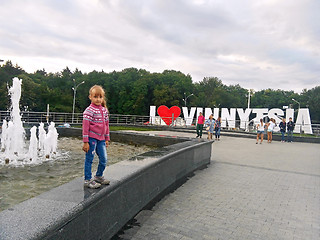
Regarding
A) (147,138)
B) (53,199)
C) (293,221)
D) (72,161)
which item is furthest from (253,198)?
(147,138)

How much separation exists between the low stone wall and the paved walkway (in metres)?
0.30

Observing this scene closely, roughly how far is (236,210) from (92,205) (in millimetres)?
2765

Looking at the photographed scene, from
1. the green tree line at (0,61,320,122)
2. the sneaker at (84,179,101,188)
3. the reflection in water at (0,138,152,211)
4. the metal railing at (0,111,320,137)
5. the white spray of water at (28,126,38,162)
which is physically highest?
the green tree line at (0,61,320,122)

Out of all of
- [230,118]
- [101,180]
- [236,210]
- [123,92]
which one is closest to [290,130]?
[230,118]

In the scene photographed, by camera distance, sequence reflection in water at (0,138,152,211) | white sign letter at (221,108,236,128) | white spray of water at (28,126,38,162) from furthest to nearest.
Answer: white sign letter at (221,108,236,128)
white spray of water at (28,126,38,162)
reflection in water at (0,138,152,211)

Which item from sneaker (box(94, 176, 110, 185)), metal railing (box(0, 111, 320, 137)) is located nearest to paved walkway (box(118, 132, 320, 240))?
sneaker (box(94, 176, 110, 185))

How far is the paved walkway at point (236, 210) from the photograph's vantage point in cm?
379

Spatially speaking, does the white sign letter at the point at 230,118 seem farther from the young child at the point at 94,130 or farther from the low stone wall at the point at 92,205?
the young child at the point at 94,130

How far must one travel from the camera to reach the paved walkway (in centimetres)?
379

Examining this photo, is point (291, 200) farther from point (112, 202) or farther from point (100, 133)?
point (100, 133)

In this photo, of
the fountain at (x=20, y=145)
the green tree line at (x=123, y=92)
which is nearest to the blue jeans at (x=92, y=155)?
the fountain at (x=20, y=145)

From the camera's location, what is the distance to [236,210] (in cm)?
471

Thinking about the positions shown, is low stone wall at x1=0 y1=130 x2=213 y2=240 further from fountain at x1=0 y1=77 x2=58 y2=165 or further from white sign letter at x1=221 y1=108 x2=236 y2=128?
white sign letter at x1=221 y1=108 x2=236 y2=128

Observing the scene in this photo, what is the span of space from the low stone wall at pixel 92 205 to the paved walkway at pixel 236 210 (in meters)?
0.30
